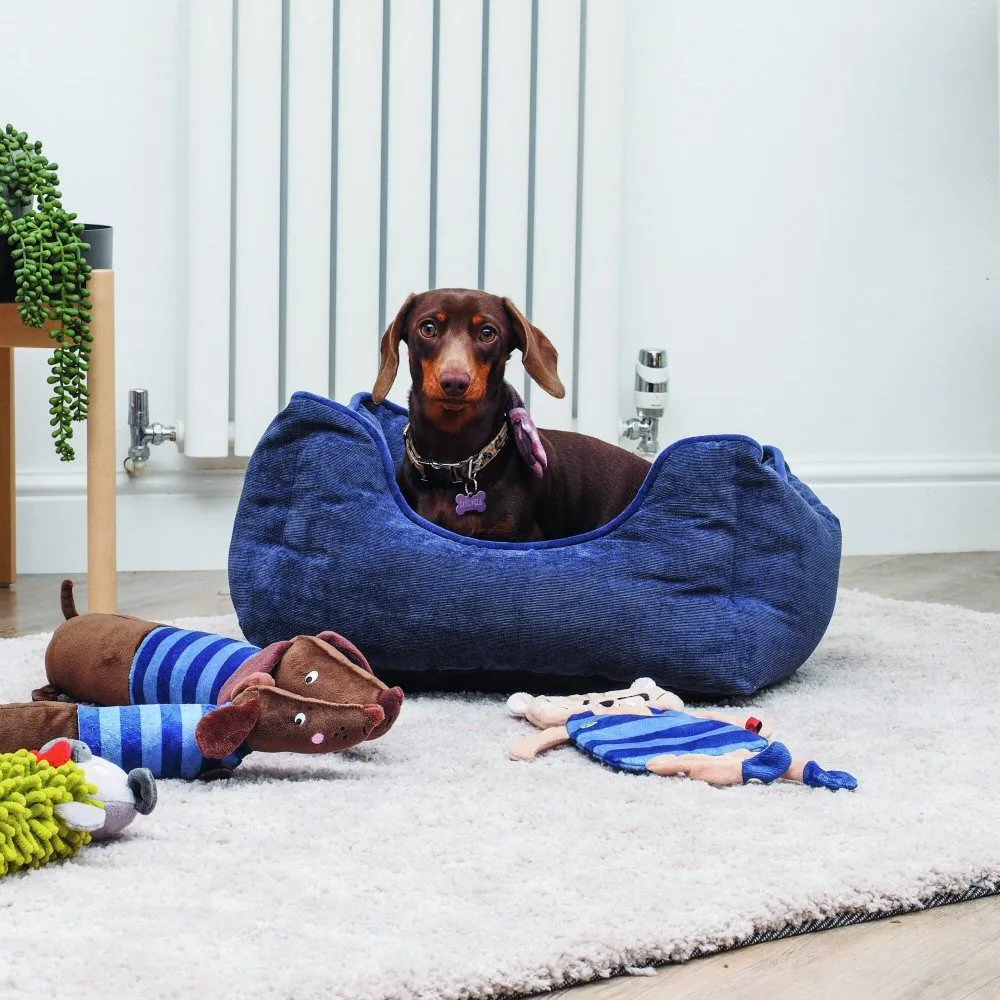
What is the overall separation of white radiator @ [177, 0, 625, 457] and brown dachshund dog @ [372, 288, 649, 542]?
2.63ft

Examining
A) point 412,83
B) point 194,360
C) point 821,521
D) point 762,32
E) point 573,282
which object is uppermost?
point 762,32

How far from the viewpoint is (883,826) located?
42.6 inches

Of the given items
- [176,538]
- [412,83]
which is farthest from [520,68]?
[176,538]

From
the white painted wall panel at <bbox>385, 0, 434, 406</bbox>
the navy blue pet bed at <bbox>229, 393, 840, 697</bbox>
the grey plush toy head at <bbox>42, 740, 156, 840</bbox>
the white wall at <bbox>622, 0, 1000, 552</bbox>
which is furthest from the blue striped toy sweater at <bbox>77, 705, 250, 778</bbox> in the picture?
the white wall at <bbox>622, 0, 1000, 552</bbox>

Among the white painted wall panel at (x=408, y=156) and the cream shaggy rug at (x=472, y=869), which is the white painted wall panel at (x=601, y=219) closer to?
the white painted wall panel at (x=408, y=156)

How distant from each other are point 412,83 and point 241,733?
166cm

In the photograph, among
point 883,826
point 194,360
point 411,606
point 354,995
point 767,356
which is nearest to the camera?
point 354,995

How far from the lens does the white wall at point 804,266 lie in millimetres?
2527

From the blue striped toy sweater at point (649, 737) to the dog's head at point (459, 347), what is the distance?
1.46 feet

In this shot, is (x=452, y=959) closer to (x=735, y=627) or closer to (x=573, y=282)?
(x=735, y=627)

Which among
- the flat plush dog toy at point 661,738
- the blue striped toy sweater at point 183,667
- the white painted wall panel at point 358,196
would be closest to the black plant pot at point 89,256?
the blue striped toy sweater at point 183,667

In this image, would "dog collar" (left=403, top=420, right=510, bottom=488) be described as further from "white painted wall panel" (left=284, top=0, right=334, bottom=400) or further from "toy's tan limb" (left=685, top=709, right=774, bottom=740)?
"white painted wall panel" (left=284, top=0, right=334, bottom=400)

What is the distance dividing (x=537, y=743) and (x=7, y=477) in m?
1.38

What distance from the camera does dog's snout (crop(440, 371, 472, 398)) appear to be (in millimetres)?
1586
